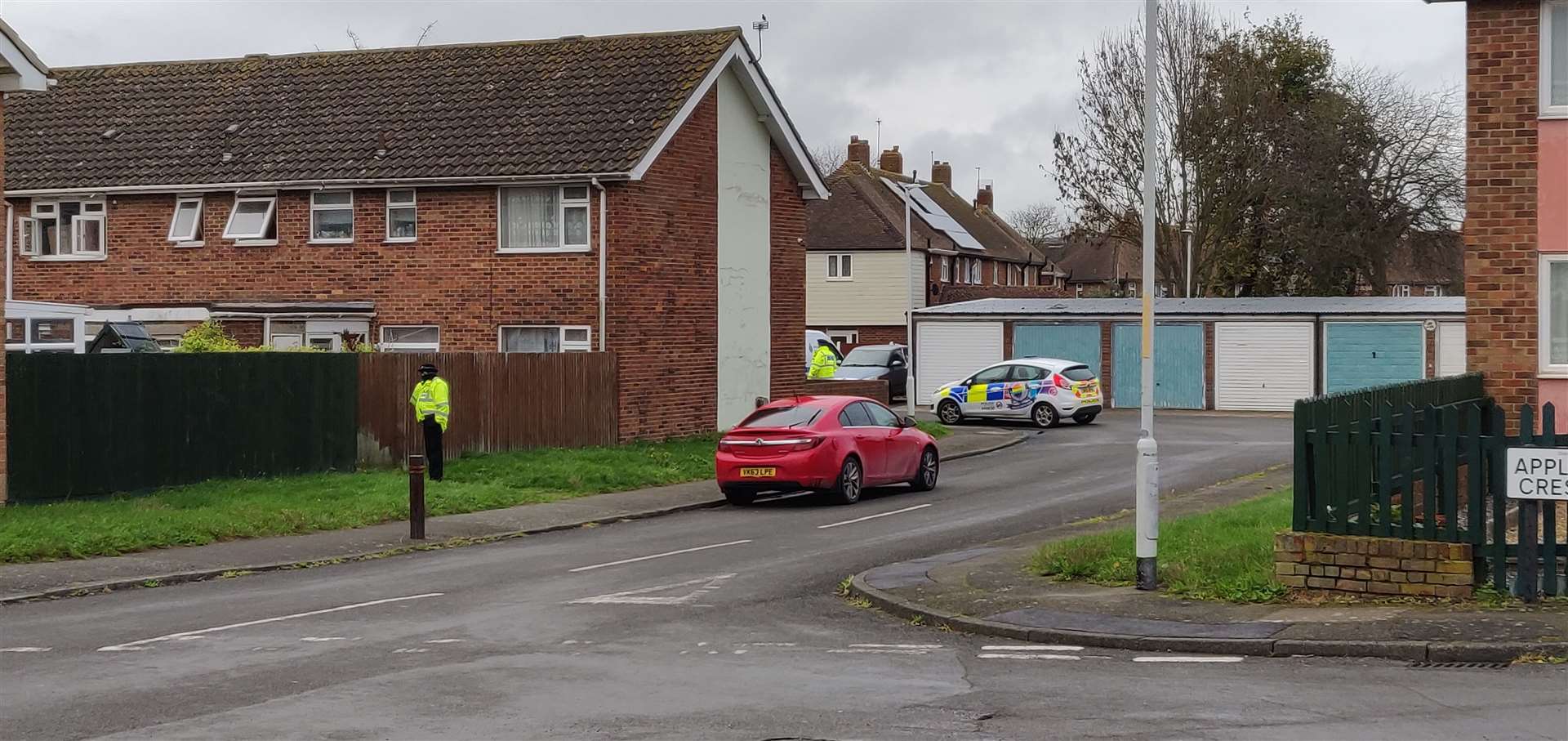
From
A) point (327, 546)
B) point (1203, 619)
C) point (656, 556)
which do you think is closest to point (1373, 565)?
point (1203, 619)

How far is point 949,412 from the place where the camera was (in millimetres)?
38344

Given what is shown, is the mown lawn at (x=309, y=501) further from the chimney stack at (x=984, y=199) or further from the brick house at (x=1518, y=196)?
the chimney stack at (x=984, y=199)

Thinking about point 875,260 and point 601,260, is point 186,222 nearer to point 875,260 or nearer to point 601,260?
point 601,260

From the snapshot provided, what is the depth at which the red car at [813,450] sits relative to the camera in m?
22.0

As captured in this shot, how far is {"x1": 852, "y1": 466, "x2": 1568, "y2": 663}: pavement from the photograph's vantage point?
33.9 ft

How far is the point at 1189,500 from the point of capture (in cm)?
2045

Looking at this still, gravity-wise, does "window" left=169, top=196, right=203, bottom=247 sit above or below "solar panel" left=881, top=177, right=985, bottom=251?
below

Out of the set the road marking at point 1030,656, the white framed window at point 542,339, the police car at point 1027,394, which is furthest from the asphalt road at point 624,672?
the police car at point 1027,394

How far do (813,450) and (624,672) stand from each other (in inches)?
462

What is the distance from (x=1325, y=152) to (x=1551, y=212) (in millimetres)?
40077

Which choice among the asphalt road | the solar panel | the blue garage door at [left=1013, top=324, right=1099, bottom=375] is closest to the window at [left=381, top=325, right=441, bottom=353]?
the asphalt road

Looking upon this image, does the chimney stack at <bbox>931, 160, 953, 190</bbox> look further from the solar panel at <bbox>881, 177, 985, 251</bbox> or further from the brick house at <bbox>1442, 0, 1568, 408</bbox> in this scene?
the brick house at <bbox>1442, 0, 1568, 408</bbox>

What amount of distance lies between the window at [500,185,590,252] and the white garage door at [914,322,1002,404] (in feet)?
63.8

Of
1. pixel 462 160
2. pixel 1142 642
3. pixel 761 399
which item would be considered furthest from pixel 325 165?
pixel 1142 642
